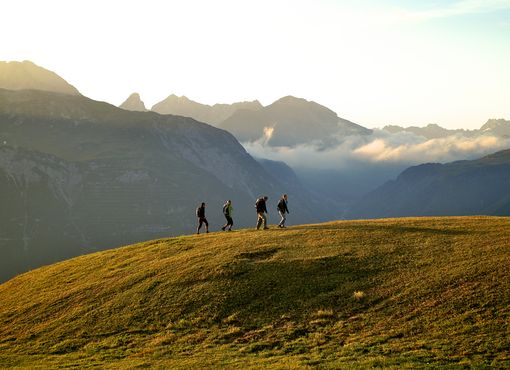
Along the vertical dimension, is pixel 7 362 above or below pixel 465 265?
below

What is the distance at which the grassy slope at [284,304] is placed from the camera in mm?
28516

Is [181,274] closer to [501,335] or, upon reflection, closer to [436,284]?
[436,284]

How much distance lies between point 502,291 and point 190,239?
3331cm

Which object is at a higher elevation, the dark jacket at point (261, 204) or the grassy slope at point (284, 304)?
the dark jacket at point (261, 204)

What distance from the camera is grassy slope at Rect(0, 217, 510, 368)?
93.6 ft

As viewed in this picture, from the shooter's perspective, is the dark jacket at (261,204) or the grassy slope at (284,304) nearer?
the grassy slope at (284,304)

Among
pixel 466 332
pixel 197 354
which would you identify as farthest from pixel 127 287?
pixel 466 332

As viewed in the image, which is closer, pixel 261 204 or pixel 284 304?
pixel 284 304

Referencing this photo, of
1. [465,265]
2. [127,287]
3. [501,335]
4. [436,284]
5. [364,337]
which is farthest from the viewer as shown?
[127,287]

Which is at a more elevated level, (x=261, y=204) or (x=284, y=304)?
(x=261, y=204)

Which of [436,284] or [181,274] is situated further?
[181,274]

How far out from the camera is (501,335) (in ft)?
89.0

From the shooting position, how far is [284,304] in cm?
3631

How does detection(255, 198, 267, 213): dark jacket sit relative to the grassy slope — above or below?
above
